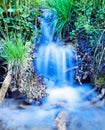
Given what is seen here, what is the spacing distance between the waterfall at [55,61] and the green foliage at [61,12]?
9.9 inches

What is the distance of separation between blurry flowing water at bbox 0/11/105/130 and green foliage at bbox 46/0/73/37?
0.49ft

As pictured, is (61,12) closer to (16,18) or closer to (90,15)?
(90,15)

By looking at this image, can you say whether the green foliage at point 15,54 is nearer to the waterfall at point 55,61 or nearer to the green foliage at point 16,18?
the green foliage at point 16,18

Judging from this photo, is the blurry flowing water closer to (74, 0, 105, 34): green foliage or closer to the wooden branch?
the wooden branch

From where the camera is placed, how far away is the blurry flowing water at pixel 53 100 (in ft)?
13.0

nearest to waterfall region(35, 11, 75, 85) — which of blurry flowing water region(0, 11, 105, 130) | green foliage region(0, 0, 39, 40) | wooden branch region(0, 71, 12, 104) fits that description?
blurry flowing water region(0, 11, 105, 130)

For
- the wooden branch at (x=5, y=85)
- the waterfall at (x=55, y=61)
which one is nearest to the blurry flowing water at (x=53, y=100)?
the waterfall at (x=55, y=61)

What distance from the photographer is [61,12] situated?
200 inches

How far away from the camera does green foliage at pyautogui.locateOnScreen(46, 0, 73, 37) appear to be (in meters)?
5.05

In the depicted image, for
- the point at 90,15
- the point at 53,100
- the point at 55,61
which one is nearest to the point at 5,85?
the point at 53,100

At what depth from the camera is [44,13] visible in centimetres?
541

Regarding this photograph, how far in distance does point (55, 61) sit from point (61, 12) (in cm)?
80

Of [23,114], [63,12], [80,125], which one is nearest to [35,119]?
[23,114]

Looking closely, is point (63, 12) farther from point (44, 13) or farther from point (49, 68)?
point (49, 68)
